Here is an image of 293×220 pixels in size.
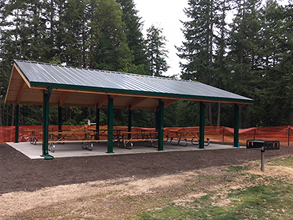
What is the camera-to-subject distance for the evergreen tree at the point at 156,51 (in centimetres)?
4003

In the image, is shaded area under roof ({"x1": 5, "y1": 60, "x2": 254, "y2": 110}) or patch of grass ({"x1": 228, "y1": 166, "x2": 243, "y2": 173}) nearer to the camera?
patch of grass ({"x1": 228, "y1": 166, "x2": 243, "y2": 173})

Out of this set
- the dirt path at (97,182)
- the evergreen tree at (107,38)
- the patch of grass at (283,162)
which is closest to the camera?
the dirt path at (97,182)

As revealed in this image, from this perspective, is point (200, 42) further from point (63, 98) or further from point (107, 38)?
point (63, 98)

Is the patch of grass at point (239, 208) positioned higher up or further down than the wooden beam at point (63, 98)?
further down

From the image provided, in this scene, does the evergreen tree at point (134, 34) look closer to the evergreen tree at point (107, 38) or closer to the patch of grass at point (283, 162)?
the evergreen tree at point (107, 38)

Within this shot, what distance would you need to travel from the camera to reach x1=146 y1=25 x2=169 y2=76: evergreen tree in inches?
1576

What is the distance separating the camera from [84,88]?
9.66m

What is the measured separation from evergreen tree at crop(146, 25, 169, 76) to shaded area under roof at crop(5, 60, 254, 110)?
22820 millimetres

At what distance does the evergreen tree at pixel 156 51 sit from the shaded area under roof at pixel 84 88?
Answer: 22820 mm

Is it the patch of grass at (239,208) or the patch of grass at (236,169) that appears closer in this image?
the patch of grass at (239,208)

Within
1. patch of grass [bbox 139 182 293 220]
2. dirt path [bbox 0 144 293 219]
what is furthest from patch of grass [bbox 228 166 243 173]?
patch of grass [bbox 139 182 293 220]

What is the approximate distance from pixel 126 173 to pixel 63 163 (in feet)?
8.02

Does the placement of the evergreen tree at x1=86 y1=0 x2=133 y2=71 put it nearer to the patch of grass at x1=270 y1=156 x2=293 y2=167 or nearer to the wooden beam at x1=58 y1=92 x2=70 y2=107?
the wooden beam at x1=58 y1=92 x2=70 y2=107

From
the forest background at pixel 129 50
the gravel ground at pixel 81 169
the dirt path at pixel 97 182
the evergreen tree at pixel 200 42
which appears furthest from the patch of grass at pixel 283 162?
the evergreen tree at pixel 200 42
